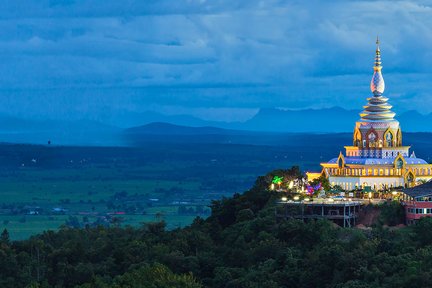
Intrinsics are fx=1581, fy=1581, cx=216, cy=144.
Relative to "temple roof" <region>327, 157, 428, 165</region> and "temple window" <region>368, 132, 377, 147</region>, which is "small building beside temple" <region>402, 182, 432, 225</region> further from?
"temple window" <region>368, 132, 377, 147</region>

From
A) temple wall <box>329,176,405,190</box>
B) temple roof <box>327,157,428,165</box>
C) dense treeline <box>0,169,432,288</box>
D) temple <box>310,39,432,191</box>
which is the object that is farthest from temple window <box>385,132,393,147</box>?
dense treeline <box>0,169,432,288</box>

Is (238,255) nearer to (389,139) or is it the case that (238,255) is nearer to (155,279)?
(155,279)

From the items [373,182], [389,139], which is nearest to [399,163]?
[373,182]

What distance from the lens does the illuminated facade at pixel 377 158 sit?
8262 centimetres

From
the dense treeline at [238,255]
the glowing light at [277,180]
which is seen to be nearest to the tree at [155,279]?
the dense treeline at [238,255]

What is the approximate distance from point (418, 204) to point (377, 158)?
807 cm

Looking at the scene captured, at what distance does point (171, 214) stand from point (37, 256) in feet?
296

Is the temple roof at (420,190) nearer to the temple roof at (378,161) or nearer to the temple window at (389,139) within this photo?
the temple roof at (378,161)

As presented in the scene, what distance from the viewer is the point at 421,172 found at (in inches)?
3265

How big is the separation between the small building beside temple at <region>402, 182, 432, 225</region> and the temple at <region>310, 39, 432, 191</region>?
4991 millimetres

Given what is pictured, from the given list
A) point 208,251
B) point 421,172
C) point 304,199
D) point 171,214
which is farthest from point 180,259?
point 171,214

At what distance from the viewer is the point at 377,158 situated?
84312 millimetres

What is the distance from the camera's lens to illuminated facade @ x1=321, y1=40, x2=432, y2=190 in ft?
271

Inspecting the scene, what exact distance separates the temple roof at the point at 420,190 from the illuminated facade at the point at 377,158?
4.43 meters
